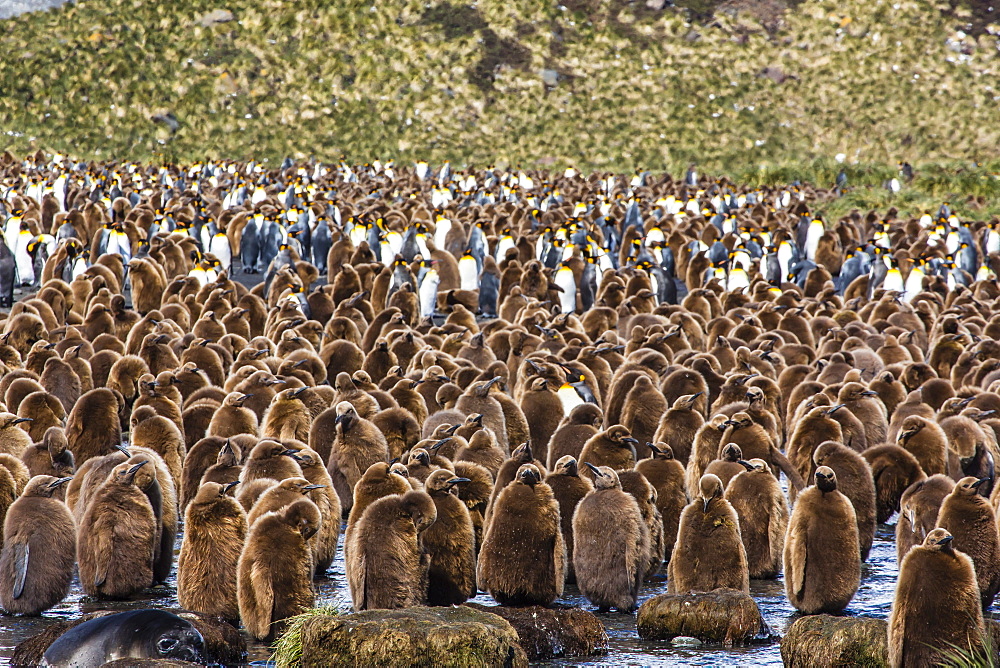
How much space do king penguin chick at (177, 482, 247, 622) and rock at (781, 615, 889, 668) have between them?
3.23m

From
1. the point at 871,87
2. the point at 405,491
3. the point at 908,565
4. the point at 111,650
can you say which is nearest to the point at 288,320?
the point at 405,491

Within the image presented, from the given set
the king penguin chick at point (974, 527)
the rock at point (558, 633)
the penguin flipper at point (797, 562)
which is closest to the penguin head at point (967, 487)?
the king penguin chick at point (974, 527)

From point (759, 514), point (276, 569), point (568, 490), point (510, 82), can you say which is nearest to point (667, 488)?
point (759, 514)

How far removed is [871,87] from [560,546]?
5016 centimetres

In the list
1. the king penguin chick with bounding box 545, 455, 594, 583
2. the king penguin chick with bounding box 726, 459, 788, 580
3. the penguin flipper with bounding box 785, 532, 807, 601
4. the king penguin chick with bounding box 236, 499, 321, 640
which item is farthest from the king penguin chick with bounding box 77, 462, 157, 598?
the penguin flipper with bounding box 785, 532, 807, 601

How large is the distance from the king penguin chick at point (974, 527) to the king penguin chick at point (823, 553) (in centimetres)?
65

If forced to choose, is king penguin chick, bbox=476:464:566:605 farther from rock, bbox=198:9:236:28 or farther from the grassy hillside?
rock, bbox=198:9:236:28

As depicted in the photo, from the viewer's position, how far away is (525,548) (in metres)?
6.84

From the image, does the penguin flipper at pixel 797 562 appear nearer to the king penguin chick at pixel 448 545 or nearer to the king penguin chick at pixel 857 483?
the king penguin chick at pixel 857 483

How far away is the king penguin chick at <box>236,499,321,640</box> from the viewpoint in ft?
20.9

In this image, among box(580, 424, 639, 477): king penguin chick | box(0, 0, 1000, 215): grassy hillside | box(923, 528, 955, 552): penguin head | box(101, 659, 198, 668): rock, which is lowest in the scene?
box(101, 659, 198, 668): rock

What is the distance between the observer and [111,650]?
5727mm

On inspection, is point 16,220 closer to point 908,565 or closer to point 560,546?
point 560,546

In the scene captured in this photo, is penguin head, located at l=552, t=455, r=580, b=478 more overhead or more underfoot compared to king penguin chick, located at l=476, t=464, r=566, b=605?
more overhead
